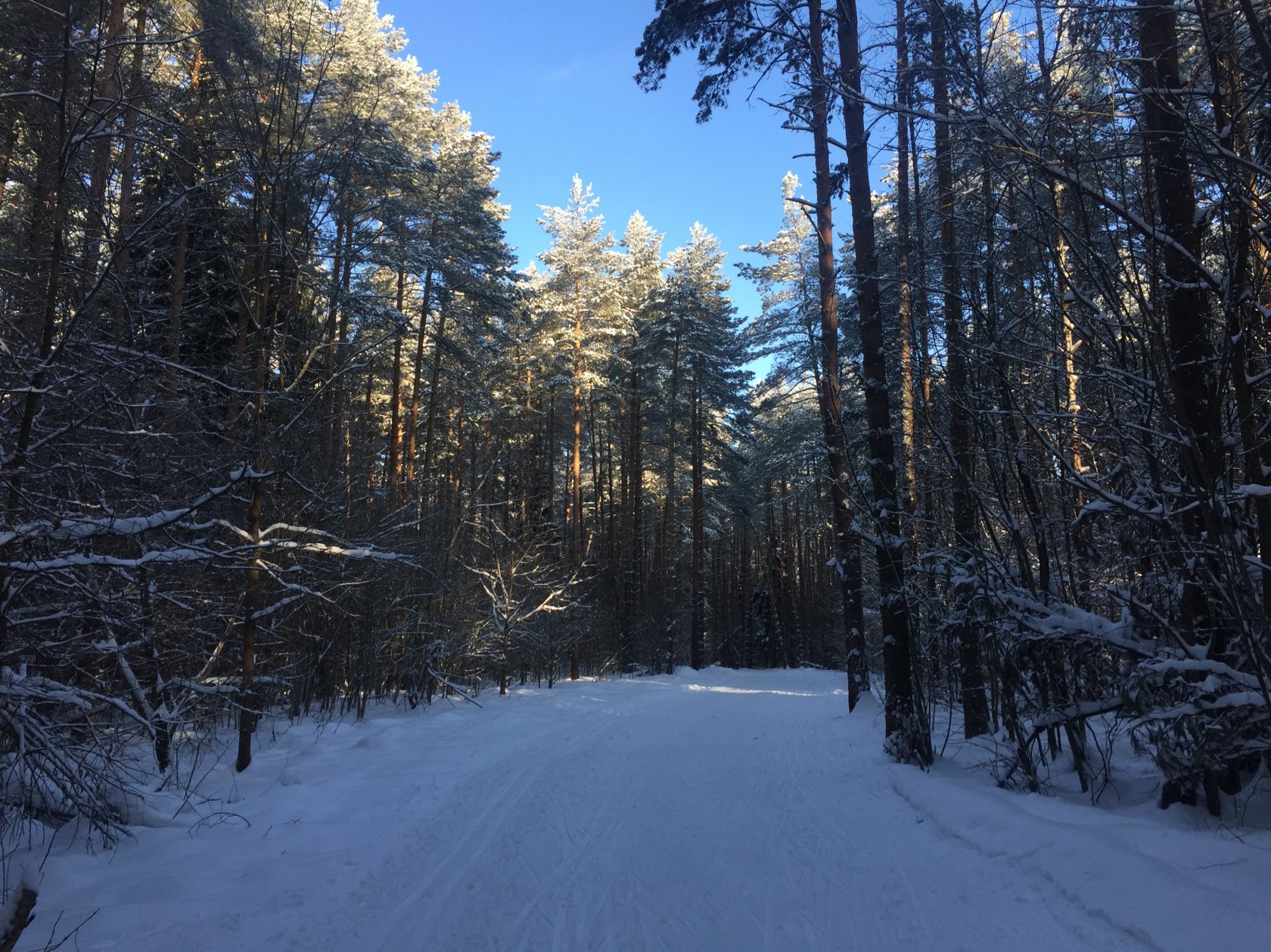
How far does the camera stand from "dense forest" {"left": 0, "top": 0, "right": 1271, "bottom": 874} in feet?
12.4

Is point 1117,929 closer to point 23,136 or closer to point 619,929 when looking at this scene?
point 619,929

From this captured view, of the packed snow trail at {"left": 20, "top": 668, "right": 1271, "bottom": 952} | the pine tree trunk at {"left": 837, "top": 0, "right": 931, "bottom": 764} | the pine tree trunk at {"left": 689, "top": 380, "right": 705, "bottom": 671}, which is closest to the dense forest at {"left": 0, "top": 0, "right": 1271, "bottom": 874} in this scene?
the pine tree trunk at {"left": 837, "top": 0, "right": 931, "bottom": 764}

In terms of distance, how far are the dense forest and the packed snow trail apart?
0.60 metres

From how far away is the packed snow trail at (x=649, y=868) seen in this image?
3422 mm

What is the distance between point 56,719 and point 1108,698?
6.69 meters

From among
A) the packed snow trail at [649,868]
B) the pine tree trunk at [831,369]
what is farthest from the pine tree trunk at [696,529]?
the packed snow trail at [649,868]

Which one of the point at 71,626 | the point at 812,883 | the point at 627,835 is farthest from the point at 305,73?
the point at 812,883

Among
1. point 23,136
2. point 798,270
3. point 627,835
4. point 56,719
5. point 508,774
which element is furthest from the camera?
point 798,270

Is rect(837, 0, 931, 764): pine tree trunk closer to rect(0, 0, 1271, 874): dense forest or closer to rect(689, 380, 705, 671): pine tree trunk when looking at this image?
rect(0, 0, 1271, 874): dense forest

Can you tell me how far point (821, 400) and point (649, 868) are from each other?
7.12 m

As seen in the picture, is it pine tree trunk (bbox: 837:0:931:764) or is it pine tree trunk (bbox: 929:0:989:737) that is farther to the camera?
pine tree trunk (bbox: 837:0:931:764)

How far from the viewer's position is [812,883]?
4.29 m

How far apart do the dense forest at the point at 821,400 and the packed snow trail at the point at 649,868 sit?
597 millimetres

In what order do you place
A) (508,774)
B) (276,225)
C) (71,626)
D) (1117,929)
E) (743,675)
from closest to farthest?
(1117,929), (71,626), (276,225), (508,774), (743,675)
